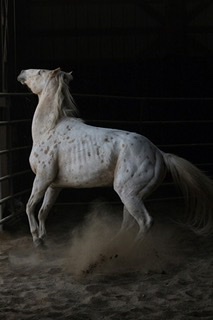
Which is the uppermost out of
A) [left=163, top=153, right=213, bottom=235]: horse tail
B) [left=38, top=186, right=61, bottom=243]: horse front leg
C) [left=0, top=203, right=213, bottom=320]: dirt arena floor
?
[left=163, top=153, right=213, bottom=235]: horse tail

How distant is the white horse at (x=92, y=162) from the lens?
4.42 meters

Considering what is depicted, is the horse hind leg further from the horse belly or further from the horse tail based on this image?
the horse tail

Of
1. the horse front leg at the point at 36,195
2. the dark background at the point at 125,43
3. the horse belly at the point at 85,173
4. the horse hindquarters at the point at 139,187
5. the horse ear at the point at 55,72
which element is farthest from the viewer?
the dark background at the point at 125,43

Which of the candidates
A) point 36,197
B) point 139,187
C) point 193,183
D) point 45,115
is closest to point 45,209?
point 36,197

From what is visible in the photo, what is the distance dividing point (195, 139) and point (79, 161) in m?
5.64

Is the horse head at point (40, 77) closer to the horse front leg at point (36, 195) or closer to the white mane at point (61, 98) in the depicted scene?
the white mane at point (61, 98)

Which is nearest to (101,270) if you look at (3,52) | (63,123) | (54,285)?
(54,285)

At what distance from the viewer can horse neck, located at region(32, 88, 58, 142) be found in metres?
4.78

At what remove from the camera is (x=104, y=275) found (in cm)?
421

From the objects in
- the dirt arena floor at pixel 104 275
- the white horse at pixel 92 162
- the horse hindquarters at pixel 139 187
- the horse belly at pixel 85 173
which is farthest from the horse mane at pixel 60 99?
the dirt arena floor at pixel 104 275

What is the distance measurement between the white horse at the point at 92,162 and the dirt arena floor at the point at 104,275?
0.26 m

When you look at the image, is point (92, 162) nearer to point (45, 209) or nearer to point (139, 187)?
point (139, 187)

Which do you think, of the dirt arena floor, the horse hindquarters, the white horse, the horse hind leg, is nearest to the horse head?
the white horse

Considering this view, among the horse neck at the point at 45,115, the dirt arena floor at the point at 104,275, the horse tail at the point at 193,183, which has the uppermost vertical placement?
the horse neck at the point at 45,115
